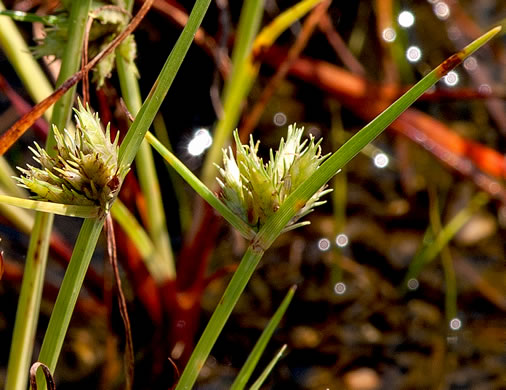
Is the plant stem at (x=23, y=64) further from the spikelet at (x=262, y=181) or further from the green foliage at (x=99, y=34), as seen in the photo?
the spikelet at (x=262, y=181)

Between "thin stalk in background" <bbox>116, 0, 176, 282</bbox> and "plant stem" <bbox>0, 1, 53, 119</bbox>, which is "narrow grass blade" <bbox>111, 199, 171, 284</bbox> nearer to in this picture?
"thin stalk in background" <bbox>116, 0, 176, 282</bbox>

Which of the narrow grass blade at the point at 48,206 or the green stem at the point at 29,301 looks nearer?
the narrow grass blade at the point at 48,206

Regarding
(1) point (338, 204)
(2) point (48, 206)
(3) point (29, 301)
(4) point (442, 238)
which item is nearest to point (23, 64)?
(3) point (29, 301)

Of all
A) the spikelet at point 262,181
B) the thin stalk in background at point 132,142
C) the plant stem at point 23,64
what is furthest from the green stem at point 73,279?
the plant stem at point 23,64

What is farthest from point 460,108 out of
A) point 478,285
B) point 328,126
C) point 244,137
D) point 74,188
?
point 74,188

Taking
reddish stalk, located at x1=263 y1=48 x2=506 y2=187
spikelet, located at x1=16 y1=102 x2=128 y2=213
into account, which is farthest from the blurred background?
spikelet, located at x1=16 y1=102 x2=128 y2=213

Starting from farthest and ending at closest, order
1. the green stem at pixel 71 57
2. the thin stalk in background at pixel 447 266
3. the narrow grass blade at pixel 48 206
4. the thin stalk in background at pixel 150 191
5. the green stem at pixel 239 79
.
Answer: the thin stalk in background at pixel 447 266 → the green stem at pixel 239 79 → the thin stalk in background at pixel 150 191 → the green stem at pixel 71 57 → the narrow grass blade at pixel 48 206
